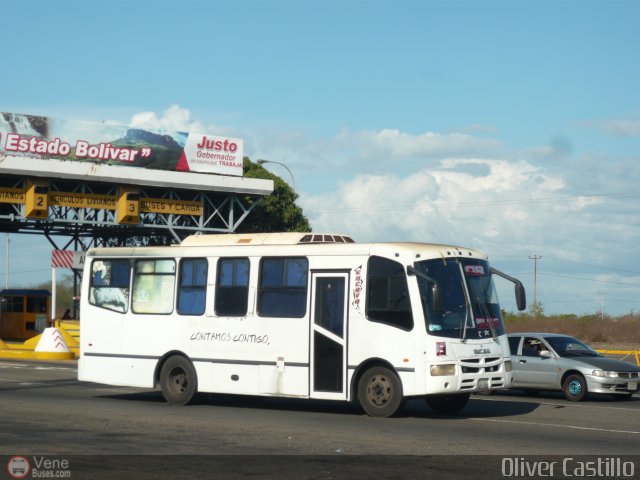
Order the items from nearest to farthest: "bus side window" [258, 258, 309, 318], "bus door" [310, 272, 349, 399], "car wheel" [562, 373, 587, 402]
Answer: "bus door" [310, 272, 349, 399] < "bus side window" [258, 258, 309, 318] < "car wheel" [562, 373, 587, 402]

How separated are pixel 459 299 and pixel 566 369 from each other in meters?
5.74

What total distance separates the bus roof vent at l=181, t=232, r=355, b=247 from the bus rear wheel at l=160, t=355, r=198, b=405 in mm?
2191

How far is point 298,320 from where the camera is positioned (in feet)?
58.6

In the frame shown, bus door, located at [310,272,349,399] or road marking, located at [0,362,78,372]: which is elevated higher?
bus door, located at [310,272,349,399]

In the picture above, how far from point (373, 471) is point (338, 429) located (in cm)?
413

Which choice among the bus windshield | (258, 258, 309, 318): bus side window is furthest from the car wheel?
(258, 258, 309, 318): bus side window

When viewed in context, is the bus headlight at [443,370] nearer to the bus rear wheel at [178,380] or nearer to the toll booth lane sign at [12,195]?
the bus rear wheel at [178,380]

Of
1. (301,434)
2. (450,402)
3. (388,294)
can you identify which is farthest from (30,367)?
(301,434)

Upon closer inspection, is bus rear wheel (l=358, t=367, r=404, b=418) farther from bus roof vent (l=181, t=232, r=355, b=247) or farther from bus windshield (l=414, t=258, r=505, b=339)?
bus roof vent (l=181, t=232, r=355, b=247)

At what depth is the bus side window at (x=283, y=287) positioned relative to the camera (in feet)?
59.0

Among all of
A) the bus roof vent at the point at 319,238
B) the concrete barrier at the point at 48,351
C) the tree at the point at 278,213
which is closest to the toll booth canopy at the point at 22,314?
the tree at the point at 278,213

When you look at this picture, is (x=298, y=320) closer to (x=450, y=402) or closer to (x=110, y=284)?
(x=450, y=402)

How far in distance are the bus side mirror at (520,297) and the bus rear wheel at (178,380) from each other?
5978 mm

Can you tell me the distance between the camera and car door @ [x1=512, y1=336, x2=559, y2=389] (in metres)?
21.9
